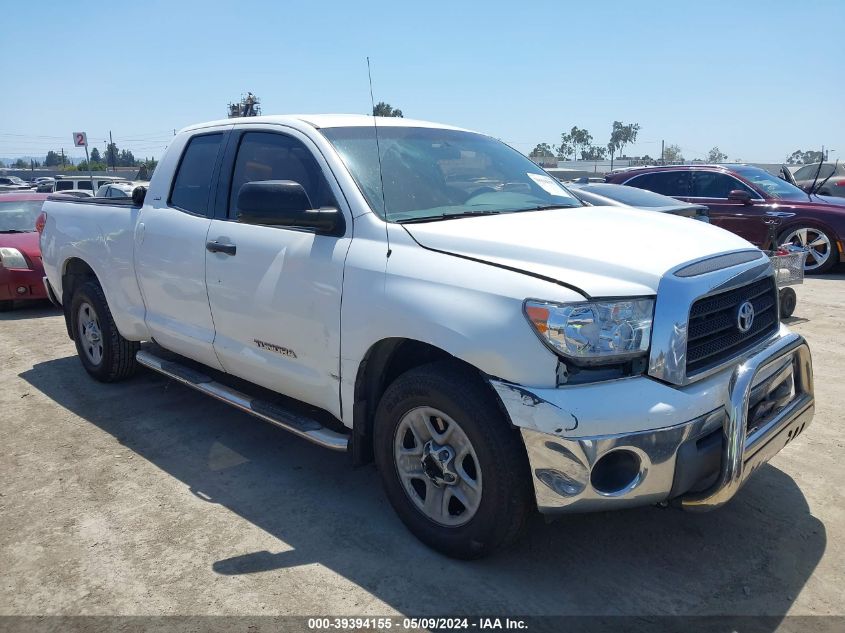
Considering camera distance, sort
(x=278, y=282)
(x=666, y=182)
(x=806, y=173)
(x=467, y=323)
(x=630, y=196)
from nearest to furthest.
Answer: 1. (x=467, y=323)
2. (x=278, y=282)
3. (x=630, y=196)
4. (x=666, y=182)
5. (x=806, y=173)

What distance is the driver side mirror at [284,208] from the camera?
3328 mm

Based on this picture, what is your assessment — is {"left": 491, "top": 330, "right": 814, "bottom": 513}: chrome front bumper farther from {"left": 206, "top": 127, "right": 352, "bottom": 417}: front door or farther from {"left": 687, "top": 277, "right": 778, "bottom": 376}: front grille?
→ {"left": 206, "top": 127, "right": 352, "bottom": 417}: front door

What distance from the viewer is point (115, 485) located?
13.0 feet

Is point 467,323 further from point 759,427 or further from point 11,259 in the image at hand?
point 11,259

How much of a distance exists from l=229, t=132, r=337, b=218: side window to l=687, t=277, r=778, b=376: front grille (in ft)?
5.82

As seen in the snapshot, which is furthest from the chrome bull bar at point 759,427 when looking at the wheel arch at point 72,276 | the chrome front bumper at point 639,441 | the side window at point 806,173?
the side window at point 806,173

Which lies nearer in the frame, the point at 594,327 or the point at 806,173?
the point at 594,327

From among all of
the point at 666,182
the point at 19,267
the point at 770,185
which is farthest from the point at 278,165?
the point at 770,185

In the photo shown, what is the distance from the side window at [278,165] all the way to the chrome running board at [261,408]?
A: 106cm

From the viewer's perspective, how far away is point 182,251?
170 inches

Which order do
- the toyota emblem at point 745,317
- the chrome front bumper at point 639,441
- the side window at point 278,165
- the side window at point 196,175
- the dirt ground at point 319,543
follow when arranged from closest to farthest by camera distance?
the chrome front bumper at point 639,441 < the dirt ground at point 319,543 < the toyota emblem at point 745,317 < the side window at point 278,165 < the side window at point 196,175

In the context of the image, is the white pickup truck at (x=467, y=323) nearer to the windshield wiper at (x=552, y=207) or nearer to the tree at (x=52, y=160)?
the windshield wiper at (x=552, y=207)

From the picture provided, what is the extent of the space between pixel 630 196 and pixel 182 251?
5.90 meters

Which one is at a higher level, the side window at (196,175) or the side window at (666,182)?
the side window at (196,175)
